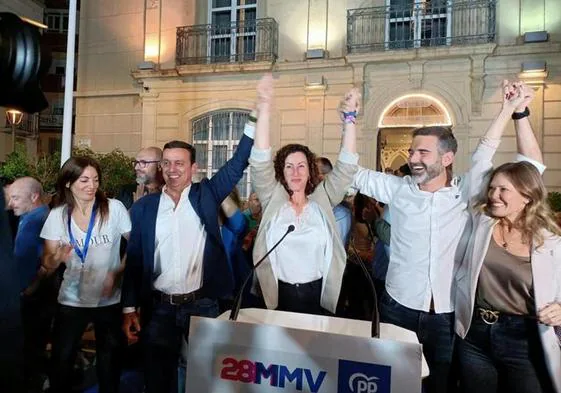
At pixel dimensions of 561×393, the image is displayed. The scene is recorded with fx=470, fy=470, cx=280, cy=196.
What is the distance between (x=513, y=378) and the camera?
80.4 inches

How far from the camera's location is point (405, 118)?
404 inches

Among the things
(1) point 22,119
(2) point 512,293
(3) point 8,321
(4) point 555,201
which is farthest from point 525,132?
(1) point 22,119

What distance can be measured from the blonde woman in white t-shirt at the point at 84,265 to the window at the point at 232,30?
901cm

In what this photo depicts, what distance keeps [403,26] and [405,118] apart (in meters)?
2.03

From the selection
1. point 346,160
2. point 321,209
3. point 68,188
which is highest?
point 346,160

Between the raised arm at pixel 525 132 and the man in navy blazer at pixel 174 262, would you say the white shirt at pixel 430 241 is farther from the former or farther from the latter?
the man in navy blazer at pixel 174 262

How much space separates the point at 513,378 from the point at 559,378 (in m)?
0.18

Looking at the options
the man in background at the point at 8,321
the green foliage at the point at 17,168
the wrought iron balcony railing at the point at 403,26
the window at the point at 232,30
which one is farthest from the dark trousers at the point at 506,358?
the window at the point at 232,30

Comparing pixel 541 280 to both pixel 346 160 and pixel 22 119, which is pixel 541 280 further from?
pixel 22 119

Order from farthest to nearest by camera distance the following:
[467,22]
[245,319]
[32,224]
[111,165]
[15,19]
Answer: [111,165] < [467,22] < [32,224] < [245,319] < [15,19]

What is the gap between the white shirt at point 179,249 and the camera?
2525mm

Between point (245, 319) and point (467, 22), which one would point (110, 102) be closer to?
point (467, 22)

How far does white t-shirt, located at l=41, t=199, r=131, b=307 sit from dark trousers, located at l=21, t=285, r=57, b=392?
30.3 inches

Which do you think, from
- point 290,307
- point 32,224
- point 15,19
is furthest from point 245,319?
point 32,224
